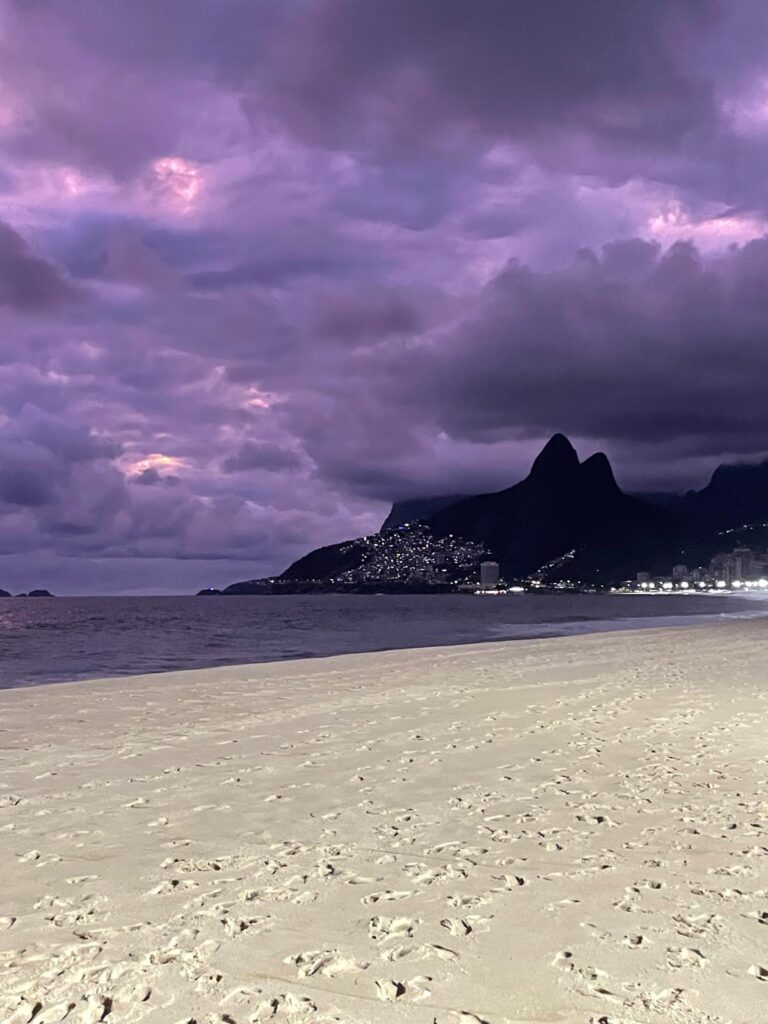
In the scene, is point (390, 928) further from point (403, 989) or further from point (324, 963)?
point (403, 989)

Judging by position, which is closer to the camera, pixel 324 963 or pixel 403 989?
pixel 403 989

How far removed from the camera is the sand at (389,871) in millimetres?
4543

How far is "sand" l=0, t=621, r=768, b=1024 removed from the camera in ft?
14.9

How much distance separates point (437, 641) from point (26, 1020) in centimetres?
4844

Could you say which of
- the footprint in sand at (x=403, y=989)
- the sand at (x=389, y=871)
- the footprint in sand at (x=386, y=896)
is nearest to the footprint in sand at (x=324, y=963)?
the sand at (x=389, y=871)

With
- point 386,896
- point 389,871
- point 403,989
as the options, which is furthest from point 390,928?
point 389,871

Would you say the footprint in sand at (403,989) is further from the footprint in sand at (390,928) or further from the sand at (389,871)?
the footprint in sand at (390,928)

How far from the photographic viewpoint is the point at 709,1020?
421 cm

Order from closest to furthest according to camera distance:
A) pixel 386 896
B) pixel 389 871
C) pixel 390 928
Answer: pixel 390 928 < pixel 386 896 < pixel 389 871

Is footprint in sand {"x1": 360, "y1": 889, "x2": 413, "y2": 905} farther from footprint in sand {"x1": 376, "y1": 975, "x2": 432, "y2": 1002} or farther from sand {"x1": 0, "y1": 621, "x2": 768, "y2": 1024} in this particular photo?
footprint in sand {"x1": 376, "y1": 975, "x2": 432, "y2": 1002}

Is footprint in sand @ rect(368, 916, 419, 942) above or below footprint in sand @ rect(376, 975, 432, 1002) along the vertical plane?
below

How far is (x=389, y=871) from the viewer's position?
21.5 ft

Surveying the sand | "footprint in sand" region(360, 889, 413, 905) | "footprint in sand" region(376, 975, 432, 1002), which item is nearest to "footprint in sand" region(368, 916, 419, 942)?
the sand

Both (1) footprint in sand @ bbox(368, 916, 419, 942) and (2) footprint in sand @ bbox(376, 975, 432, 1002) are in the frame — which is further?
(1) footprint in sand @ bbox(368, 916, 419, 942)
